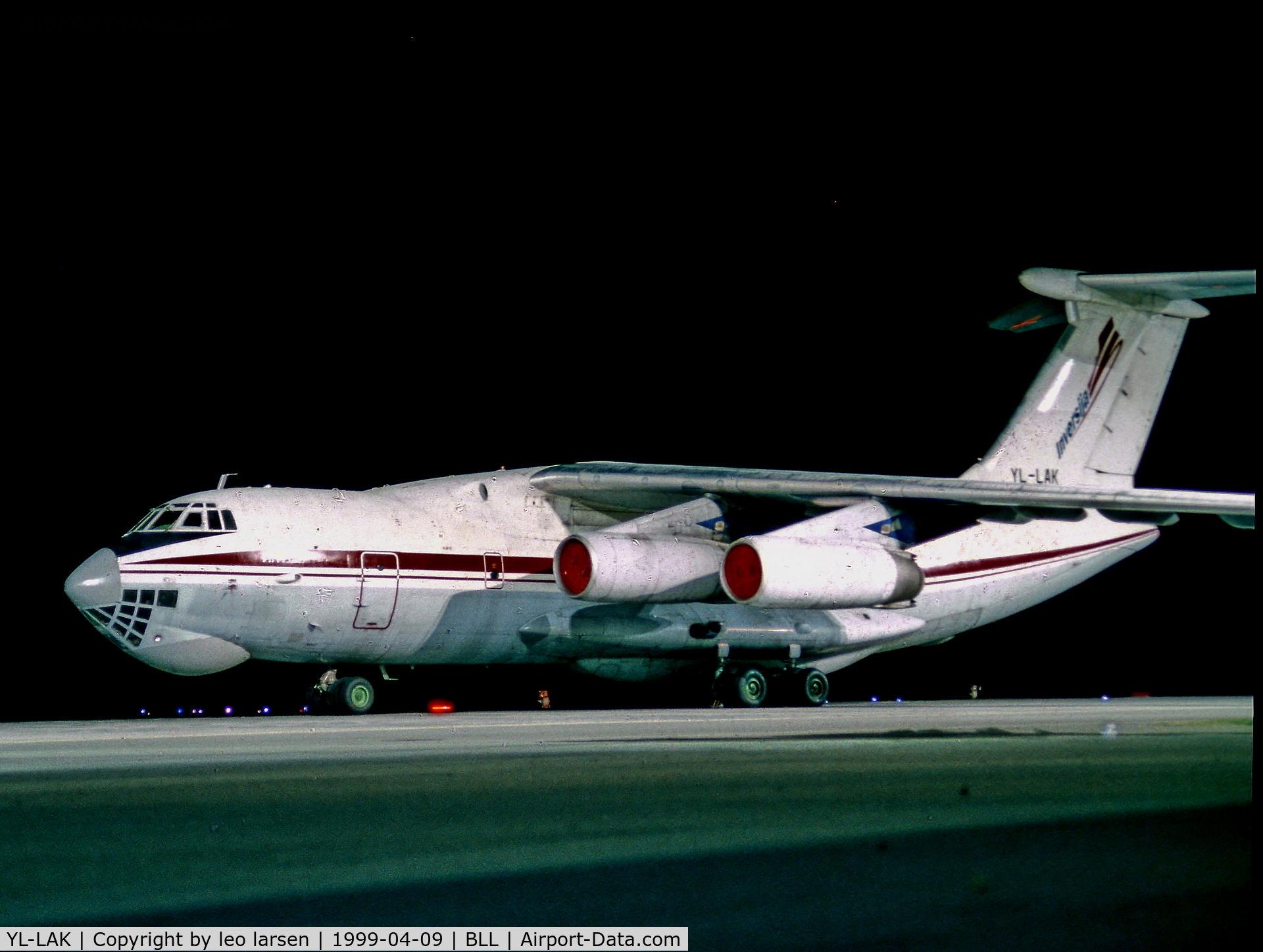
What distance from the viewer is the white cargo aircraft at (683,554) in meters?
12.3

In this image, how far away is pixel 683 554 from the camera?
13125 mm

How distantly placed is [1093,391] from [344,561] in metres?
8.56

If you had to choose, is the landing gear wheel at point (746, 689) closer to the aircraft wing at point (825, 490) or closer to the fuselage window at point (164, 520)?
the aircraft wing at point (825, 490)

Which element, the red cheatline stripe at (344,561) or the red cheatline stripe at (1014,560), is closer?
the red cheatline stripe at (344,561)

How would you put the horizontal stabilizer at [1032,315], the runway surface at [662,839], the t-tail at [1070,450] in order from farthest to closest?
the horizontal stabilizer at [1032,315]
the t-tail at [1070,450]
the runway surface at [662,839]

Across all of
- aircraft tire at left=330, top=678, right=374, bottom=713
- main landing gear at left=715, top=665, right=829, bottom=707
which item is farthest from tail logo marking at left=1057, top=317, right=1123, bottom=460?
aircraft tire at left=330, top=678, right=374, bottom=713

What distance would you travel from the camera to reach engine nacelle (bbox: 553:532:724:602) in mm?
12609

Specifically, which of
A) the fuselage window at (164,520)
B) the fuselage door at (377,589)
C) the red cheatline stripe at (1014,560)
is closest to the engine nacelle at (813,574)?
the red cheatline stripe at (1014,560)

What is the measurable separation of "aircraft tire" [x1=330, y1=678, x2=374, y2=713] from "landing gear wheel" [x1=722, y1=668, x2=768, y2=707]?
12.9ft

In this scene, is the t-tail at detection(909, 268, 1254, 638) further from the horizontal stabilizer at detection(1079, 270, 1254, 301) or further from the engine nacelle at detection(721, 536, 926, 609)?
the engine nacelle at detection(721, 536, 926, 609)

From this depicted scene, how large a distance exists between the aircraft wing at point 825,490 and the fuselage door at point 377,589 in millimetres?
2009

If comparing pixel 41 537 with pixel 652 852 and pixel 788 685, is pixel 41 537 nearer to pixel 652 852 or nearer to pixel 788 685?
pixel 788 685

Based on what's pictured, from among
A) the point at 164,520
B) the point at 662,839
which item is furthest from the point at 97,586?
the point at 662,839

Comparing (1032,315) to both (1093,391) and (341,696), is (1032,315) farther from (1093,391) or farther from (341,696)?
(341,696)
